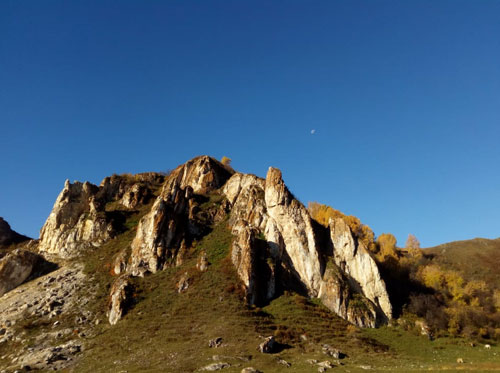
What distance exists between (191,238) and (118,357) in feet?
110

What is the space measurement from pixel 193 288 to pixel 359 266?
106 ft

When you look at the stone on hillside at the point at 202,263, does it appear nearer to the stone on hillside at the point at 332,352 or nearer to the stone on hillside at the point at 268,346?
the stone on hillside at the point at 268,346

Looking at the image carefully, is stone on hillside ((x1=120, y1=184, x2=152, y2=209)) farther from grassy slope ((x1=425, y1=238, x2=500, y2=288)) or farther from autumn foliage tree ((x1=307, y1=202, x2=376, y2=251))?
grassy slope ((x1=425, y1=238, x2=500, y2=288))

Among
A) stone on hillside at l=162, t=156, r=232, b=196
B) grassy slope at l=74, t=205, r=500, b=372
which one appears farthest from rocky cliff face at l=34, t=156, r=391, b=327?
grassy slope at l=74, t=205, r=500, b=372

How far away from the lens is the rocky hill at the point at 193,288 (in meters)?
45.6

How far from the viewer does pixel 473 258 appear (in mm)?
110625

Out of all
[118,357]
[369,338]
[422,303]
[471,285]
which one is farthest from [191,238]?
[471,285]

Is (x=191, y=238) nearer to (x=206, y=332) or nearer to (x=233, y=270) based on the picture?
(x=233, y=270)

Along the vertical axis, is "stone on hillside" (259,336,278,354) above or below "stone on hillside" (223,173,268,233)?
below

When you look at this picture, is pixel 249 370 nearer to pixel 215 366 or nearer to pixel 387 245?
pixel 215 366

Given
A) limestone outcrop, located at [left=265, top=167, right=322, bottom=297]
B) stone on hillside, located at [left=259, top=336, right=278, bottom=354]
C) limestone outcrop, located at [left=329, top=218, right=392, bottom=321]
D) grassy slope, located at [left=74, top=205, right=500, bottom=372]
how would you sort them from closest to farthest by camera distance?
1. grassy slope, located at [left=74, top=205, right=500, bottom=372]
2. stone on hillside, located at [left=259, top=336, right=278, bottom=354]
3. limestone outcrop, located at [left=329, top=218, right=392, bottom=321]
4. limestone outcrop, located at [left=265, top=167, right=322, bottom=297]

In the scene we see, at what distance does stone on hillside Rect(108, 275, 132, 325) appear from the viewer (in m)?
56.7

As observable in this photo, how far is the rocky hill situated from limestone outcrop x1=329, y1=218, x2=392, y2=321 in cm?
20

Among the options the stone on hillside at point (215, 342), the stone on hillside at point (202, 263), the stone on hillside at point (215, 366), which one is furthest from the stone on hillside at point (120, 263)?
the stone on hillside at point (215, 366)
